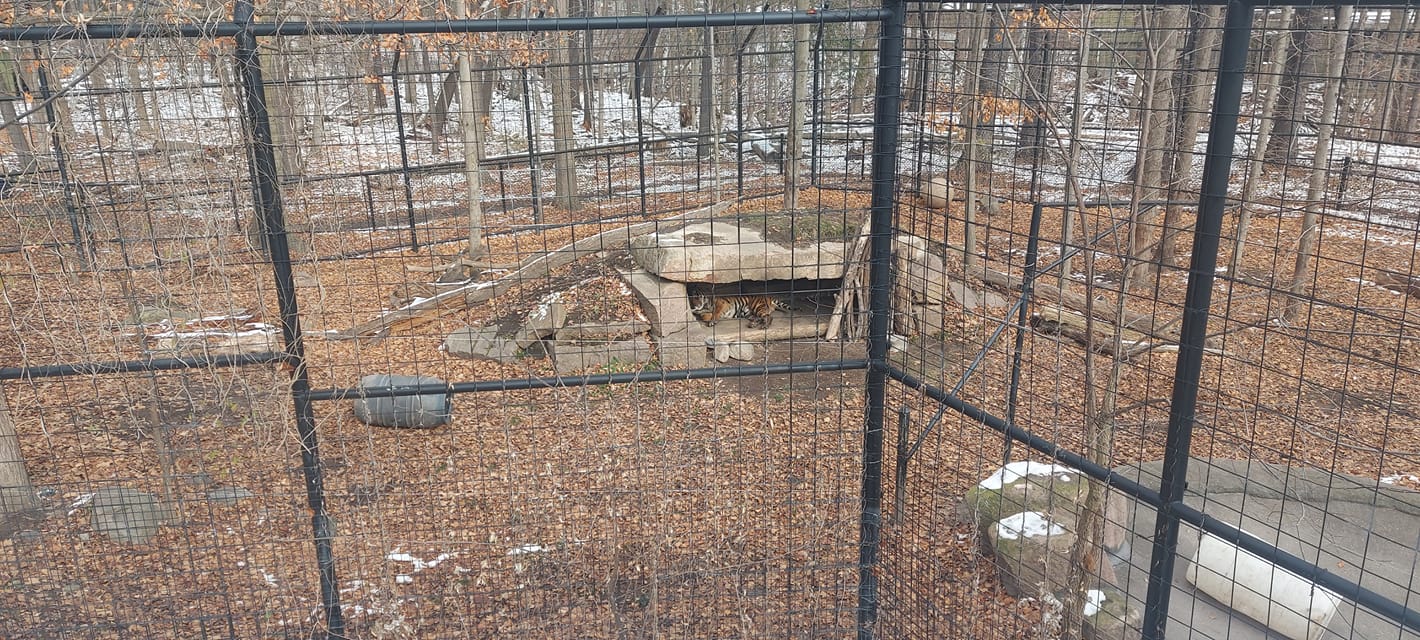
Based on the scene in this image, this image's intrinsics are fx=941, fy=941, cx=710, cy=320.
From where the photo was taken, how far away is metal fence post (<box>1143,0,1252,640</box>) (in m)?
2.42

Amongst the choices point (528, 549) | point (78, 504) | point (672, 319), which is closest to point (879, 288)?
point (528, 549)

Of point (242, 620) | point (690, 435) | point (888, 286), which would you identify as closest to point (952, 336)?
point (690, 435)

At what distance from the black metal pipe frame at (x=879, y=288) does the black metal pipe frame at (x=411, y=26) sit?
0.17m

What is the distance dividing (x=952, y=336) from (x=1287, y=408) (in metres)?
2.61

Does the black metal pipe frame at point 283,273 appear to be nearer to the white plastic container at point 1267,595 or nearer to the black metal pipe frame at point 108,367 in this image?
the black metal pipe frame at point 108,367

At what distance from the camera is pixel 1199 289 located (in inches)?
100

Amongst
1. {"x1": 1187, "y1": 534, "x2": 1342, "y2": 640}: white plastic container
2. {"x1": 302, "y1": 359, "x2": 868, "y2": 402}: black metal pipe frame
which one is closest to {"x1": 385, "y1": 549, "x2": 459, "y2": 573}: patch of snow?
{"x1": 302, "y1": 359, "x2": 868, "y2": 402}: black metal pipe frame

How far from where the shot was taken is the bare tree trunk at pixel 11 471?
5.09 meters

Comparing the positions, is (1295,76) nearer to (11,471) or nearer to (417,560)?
(417,560)

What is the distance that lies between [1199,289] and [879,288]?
51.3 inches

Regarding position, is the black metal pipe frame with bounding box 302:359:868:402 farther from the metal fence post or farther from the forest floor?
the metal fence post

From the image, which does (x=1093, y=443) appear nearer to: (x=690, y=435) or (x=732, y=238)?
(x=690, y=435)

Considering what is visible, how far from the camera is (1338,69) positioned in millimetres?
9523

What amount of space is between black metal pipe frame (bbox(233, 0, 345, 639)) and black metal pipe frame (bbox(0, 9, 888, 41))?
0.32 ft
